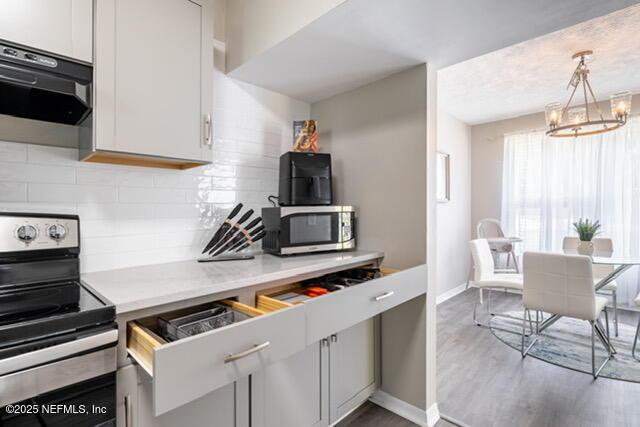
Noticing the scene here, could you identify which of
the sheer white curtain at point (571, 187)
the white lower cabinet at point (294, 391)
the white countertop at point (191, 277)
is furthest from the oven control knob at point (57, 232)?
the sheer white curtain at point (571, 187)

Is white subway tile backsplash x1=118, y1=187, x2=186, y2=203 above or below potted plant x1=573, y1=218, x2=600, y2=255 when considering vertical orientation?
above

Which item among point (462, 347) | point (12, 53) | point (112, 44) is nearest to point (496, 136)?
point (462, 347)

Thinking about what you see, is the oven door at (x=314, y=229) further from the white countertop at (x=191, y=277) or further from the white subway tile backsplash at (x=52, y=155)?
the white subway tile backsplash at (x=52, y=155)

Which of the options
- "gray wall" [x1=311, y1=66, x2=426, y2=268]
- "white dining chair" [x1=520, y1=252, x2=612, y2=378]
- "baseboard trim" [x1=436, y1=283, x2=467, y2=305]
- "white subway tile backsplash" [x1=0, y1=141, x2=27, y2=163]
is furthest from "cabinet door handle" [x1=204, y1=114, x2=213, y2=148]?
"baseboard trim" [x1=436, y1=283, x2=467, y2=305]

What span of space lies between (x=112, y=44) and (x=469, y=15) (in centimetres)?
136

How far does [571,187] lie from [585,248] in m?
1.53

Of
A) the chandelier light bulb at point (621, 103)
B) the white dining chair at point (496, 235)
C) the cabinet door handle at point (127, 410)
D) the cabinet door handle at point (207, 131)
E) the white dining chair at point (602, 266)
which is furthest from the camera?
the white dining chair at point (496, 235)

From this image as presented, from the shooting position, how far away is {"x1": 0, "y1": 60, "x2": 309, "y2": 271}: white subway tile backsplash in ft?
4.07

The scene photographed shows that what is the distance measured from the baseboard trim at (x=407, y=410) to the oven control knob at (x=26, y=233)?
1860mm

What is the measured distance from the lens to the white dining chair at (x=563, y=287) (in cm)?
216

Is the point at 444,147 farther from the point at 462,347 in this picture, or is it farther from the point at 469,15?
the point at 469,15

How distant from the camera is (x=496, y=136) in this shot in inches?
177

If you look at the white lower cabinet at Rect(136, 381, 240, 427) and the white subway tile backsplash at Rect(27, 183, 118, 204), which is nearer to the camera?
the white lower cabinet at Rect(136, 381, 240, 427)

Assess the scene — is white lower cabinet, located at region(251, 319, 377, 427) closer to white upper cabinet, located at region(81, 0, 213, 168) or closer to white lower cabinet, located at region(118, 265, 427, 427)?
→ white lower cabinet, located at region(118, 265, 427, 427)
